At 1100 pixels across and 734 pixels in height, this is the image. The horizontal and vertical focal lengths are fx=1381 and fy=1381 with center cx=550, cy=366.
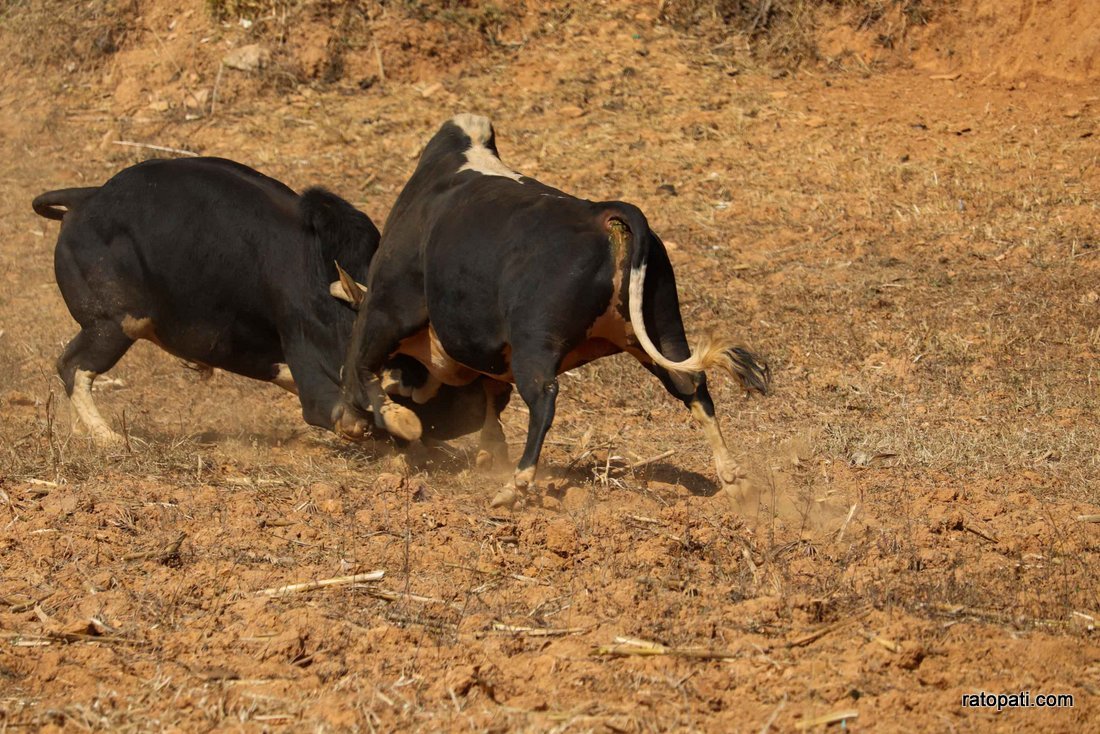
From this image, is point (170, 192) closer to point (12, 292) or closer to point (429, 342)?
point (429, 342)

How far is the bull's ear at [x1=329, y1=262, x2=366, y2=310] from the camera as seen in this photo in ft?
23.4

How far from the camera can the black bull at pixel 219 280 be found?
7.32 meters

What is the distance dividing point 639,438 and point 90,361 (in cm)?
306

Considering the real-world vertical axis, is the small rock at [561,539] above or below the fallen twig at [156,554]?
above

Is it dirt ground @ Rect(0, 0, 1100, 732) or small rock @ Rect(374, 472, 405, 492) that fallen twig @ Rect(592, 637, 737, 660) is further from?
small rock @ Rect(374, 472, 405, 492)

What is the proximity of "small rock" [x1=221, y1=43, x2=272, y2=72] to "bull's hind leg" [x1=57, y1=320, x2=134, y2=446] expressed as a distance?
263 inches

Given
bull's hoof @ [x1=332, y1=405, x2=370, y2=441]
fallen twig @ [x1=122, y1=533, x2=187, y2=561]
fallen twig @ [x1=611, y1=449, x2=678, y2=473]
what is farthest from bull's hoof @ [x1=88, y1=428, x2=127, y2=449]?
fallen twig @ [x1=611, y1=449, x2=678, y2=473]

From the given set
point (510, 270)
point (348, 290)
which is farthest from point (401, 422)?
point (510, 270)

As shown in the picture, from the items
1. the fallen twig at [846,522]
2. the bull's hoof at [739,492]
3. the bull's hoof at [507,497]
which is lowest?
the bull's hoof at [507,497]

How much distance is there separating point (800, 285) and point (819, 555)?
510cm

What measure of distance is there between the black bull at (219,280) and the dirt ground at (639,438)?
378 millimetres

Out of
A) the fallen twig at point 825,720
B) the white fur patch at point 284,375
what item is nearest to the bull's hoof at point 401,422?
the white fur patch at point 284,375

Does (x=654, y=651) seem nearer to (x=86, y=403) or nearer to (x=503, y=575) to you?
(x=503, y=575)

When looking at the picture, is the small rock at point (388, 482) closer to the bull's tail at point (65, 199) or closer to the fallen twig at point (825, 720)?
the fallen twig at point (825, 720)
